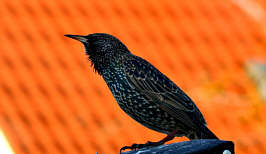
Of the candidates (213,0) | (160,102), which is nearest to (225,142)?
(160,102)

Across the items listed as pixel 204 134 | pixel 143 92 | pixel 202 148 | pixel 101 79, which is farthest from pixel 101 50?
pixel 101 79

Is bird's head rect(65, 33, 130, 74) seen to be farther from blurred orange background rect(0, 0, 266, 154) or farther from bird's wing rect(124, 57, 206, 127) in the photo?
blurred orange background rect(0, 0, 266, 154)

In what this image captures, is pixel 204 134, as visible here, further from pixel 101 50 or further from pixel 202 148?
pixel 202 148

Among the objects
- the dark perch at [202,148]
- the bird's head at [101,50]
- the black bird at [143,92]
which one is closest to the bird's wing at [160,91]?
the black bird at [143,92]

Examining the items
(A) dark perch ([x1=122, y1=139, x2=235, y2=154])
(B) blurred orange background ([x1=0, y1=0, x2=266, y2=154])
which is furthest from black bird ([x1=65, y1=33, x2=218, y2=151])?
(B) blurred orange background ([x1=0, y1=0, x2=266, y2=154])

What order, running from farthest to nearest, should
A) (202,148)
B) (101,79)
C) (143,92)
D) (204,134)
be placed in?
(101,79)
(143,92)
(204,134)
(202,148)

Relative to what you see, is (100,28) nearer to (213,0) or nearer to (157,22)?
(157,22)

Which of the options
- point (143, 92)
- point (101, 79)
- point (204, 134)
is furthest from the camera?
point (101, 79)
